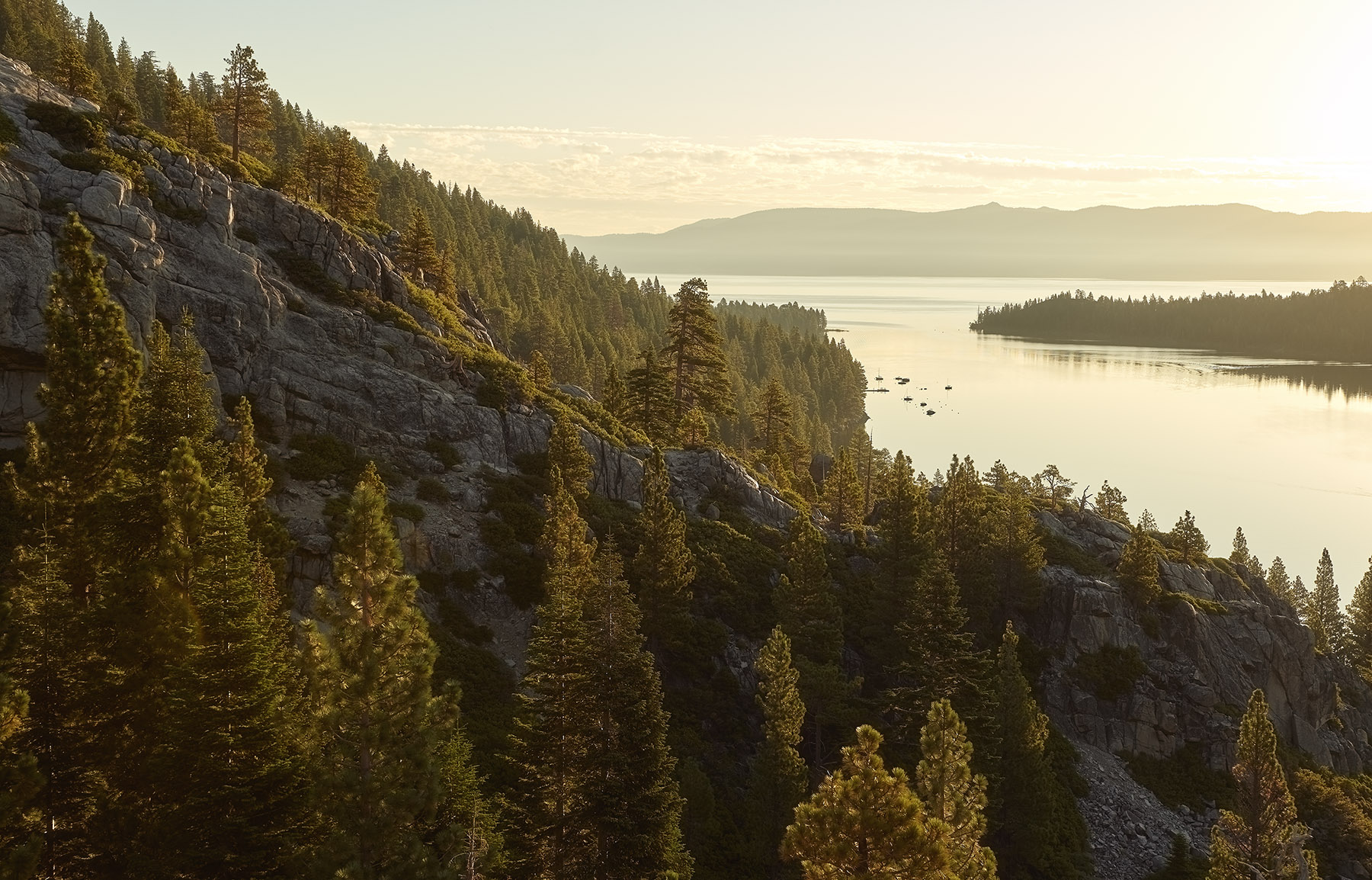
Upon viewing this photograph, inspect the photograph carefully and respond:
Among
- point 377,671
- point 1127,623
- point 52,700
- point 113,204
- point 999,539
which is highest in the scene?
point 113,204

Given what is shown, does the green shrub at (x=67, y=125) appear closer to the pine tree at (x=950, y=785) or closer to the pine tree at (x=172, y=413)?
the pine tree at (x=172, y=413)

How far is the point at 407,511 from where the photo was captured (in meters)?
48.5

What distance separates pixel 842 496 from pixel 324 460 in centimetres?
4236

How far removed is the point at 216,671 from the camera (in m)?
20.1

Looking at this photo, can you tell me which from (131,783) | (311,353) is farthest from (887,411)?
(131,783)

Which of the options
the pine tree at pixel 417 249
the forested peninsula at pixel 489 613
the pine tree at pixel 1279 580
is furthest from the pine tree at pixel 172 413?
the pine tree at pixel 1279 580

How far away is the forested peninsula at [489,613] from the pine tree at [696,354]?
40 cm

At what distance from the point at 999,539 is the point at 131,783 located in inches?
2176

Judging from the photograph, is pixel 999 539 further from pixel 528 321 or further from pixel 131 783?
pixel 528 321

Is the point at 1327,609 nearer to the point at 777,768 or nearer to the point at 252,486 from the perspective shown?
the point at 777,768

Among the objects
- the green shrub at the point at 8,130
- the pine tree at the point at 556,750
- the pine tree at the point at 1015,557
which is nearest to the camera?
the pine tree at the point at 556,750

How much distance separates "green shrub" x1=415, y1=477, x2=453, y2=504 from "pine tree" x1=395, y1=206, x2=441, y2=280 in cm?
3678

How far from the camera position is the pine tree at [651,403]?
7456 cm

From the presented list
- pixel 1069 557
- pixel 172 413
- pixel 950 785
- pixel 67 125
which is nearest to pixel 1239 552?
pixel 1069 557
